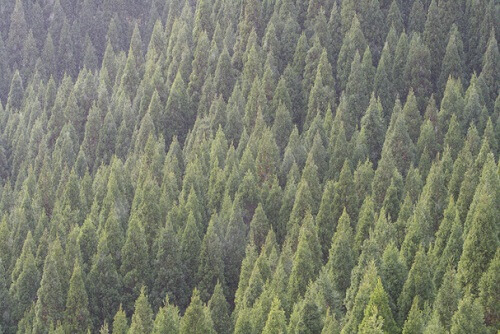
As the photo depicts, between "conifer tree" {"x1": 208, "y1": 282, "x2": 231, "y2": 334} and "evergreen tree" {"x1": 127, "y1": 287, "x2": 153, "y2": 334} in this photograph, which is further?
"conifer tree" {"x1": 208, "y1": 282, "x2": 231, "y2": 334}

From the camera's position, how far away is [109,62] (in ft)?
387

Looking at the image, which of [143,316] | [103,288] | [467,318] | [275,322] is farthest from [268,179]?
[467,318]

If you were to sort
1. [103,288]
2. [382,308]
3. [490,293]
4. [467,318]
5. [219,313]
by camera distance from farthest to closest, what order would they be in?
[103,288] < [219,313] < [490,293] < [382,308] < [467,318]

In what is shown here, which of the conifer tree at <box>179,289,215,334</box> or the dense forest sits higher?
the dense forest

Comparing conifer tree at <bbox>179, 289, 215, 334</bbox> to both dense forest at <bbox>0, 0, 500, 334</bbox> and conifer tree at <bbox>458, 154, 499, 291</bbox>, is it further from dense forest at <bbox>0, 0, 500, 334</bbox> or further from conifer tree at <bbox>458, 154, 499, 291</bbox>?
conifer tree at <bbox>458, 154, 499, 291</bbox>

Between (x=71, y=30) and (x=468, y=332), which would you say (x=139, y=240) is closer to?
(x=468, y=332)

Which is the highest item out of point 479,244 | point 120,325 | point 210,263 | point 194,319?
point 210,263

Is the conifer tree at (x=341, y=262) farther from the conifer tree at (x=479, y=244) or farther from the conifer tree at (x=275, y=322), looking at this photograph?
the conifer tree at (x=479, y=244)

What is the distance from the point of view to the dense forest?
5600 cm

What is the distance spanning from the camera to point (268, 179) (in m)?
80.4

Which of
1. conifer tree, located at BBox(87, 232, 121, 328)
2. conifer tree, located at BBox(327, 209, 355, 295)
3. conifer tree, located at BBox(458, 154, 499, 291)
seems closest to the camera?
conifer tree, located at BBox(458, 154, 499, 291)

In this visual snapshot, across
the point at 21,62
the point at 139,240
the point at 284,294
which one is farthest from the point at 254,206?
the point at 21,62

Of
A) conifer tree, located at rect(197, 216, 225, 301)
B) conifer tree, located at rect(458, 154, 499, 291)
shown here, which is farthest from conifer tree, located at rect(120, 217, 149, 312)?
conifer tree, located at rect(458, 154, 499, 291)

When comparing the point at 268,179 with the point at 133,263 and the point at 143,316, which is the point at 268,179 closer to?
the point at 133,263
